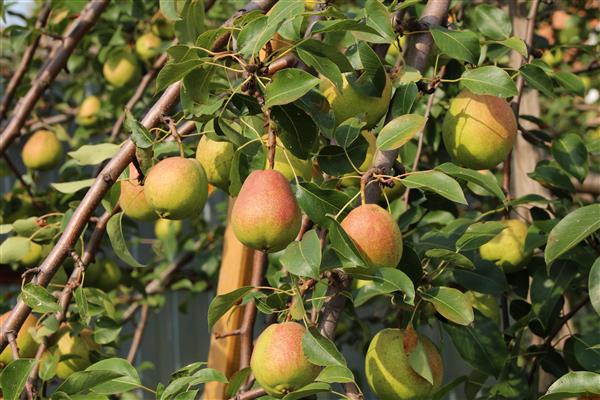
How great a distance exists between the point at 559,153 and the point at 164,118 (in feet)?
2.27

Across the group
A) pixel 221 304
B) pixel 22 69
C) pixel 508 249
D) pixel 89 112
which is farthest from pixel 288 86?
pixel 89 112

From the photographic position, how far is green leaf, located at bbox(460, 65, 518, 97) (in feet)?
3.33

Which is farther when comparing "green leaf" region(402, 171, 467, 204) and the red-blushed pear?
the red-blushed pear

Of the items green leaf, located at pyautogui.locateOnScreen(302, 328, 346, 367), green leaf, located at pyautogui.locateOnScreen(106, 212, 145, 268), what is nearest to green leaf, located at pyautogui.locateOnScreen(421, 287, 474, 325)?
green leaf, located at pyautogui.locateOnScreen(302, 328, 346, 367)

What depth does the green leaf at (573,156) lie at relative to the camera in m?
1.41

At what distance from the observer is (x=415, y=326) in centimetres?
102

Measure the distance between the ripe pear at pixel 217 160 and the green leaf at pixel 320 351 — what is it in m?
0.27

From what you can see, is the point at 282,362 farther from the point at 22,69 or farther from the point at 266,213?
the point at 22,69

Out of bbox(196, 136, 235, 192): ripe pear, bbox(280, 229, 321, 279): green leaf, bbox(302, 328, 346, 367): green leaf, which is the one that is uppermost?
bbox(280, 229, 321, 279): green leaf

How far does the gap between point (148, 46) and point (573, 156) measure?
3.89 feet

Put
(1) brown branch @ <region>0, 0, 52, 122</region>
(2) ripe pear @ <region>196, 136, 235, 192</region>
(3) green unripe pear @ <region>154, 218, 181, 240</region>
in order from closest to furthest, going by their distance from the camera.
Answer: (2) ripe pear @ <region>196, 136, 235, 192</region>, (1) brown branch @ <region>0, 0, 52, 122</region>, (3) green unripe pear @ <region>154, 218, 181, 240</region>

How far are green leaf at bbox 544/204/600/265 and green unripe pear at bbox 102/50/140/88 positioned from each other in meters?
1.47

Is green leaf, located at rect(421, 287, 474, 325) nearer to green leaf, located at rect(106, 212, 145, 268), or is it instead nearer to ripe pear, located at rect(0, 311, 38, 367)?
green leaf, located at rect(106, 212, 145, 268)

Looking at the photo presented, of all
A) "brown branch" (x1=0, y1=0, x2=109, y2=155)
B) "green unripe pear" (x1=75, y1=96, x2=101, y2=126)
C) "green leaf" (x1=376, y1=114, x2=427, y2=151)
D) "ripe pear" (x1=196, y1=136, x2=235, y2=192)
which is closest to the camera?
"green leaf" (x1=376, y1=114, x2=427, y2=151)
